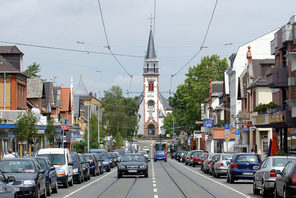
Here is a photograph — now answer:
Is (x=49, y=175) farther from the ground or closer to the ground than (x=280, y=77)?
closer to the ground

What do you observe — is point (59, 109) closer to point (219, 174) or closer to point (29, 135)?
point (29, 135)

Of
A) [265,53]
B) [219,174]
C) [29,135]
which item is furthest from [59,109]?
[219,174]

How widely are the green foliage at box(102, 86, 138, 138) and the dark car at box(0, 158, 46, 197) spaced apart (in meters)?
102

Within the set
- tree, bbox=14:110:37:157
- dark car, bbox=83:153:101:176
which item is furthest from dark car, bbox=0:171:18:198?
tree, bbox=14:110:37:157

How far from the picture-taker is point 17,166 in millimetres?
20469

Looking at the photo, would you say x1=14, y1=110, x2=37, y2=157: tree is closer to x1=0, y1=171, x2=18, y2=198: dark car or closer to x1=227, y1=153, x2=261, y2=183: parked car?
x1=227, y1=153, x2=261, y2=183: parked car

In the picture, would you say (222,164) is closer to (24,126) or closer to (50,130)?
(24,126)

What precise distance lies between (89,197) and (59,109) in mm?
60001

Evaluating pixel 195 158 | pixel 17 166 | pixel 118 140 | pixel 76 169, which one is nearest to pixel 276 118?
pixel 76 169

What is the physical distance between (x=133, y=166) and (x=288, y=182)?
19.2 m

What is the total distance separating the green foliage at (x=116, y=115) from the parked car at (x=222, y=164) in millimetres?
85963

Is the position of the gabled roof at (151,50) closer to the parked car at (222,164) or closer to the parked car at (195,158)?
the parked car at (195,158)

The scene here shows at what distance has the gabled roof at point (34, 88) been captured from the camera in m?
63.8

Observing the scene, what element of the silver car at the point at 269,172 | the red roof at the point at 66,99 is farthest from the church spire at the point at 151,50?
the silver car at the point at 269,172
